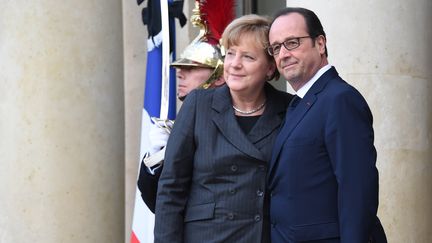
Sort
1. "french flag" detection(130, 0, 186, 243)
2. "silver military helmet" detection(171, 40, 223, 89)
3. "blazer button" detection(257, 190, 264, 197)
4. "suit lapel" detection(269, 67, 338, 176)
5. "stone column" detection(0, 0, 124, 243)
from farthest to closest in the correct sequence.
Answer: "stone column" detection(0, 0, 124, 243) → "french flag" detection(130, 0, 186, 243) → "silver military helmet" detection(171, 40, 223, 89) → "blazer button" detection(257, 190, 264, 197) → "suit lapel" detection(269, 67, 338, 176)

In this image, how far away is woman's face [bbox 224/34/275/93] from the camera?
3.33 m

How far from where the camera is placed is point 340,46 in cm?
446

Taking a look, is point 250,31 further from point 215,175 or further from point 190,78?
point 190,78

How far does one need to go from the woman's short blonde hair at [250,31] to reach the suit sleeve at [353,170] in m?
0.55

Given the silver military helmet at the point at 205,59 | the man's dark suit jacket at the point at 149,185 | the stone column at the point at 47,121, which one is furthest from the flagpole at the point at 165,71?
the stone column at the point at 47,121

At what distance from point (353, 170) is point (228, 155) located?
58cm

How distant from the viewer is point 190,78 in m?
3.98

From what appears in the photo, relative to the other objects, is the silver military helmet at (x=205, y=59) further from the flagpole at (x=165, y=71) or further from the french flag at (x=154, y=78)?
the french flag at (x=154, y=78)

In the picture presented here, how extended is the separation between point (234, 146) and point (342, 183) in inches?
21.9

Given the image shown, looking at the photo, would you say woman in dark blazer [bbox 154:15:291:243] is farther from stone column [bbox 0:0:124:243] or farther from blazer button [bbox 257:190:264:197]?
stone column [bbox 0:0:124:243]

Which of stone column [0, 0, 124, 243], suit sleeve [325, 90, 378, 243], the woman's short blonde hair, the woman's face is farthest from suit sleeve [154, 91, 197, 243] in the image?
stone column [0, 0, 124, 243]

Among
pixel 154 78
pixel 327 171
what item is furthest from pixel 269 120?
pixel 154 78

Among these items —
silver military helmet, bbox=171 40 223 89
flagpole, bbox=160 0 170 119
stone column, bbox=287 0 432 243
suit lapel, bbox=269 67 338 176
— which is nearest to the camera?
suit lapel, bbox=269 67 338 176

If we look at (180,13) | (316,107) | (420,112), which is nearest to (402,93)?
(420,112)
